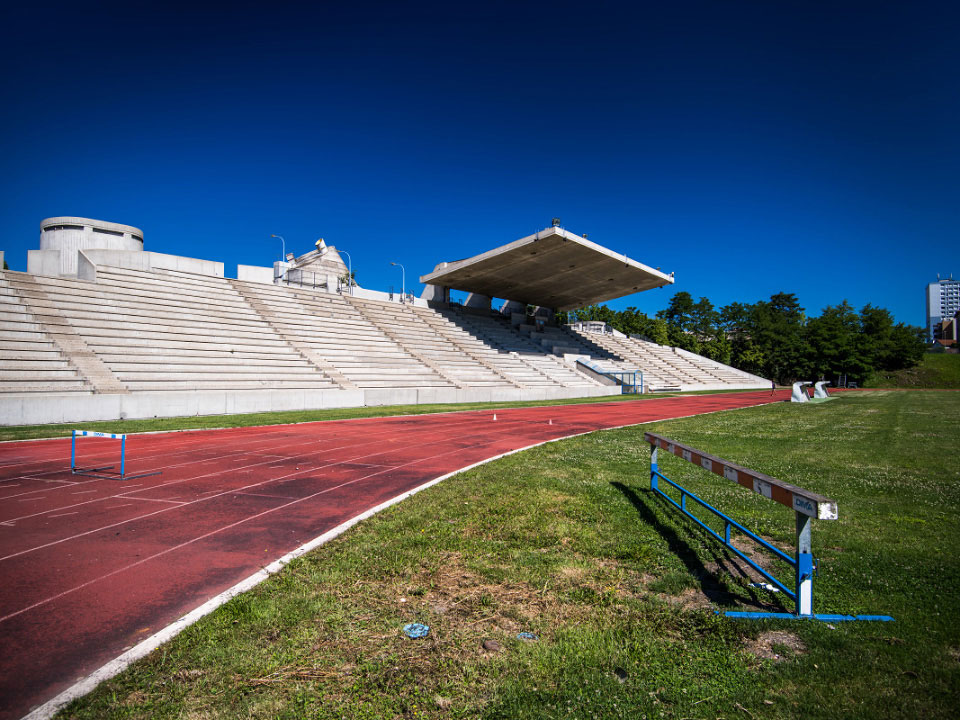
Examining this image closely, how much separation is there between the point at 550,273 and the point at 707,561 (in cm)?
3537

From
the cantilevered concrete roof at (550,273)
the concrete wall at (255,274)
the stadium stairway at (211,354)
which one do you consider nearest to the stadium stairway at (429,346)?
the stadium stairway at (211,354)

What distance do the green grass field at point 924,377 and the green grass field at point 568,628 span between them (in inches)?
2740

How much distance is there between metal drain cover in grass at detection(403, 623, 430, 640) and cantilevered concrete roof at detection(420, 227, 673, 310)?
93.5 feet

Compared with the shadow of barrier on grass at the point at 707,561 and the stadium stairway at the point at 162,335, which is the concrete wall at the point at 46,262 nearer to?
the stadium stairway at the point at 162,335

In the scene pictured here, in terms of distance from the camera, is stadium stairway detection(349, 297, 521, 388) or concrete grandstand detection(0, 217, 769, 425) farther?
stadium stairway detection(349, 297, 521, 388)

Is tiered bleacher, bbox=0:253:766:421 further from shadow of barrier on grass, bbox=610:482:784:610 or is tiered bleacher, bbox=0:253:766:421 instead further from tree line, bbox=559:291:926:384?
tree line, bbox=559:291:926:384

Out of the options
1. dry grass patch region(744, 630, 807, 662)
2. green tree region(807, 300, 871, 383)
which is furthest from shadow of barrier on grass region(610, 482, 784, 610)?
green tree region(807, 300, 871, 383)

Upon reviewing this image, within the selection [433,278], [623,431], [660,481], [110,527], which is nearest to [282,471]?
[110,527]

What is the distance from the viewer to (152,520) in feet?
18.7

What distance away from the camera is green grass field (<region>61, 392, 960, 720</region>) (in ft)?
8.28

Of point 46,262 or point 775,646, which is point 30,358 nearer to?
point 46,262

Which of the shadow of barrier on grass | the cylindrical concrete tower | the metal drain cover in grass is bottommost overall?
the metal drain cover in grass

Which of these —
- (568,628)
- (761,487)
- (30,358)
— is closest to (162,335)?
(30,358)

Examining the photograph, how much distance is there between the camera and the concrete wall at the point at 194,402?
46.9ft
